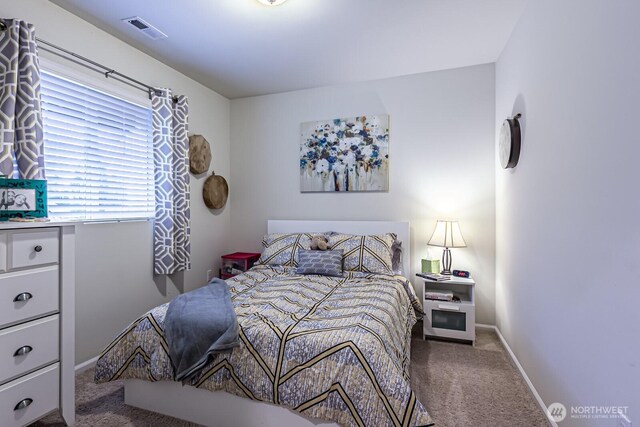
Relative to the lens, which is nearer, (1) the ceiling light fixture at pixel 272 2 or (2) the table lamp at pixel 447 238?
(1) the ceiling light fixture at pixel 272 2

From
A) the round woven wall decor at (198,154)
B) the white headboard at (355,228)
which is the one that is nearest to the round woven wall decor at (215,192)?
the round woven wall decor at (198,154)

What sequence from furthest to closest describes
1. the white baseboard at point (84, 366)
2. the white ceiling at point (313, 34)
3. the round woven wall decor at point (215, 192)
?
the round woven wall decor at point (215, 192), the white baseboard at point (84, 366), the white ceiling at point (313, 34)

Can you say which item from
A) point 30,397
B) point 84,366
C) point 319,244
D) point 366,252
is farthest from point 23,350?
point 366,252

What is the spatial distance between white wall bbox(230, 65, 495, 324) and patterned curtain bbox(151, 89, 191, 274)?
101 centimetres

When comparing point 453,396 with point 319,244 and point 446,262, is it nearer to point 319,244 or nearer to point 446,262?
point 446,262

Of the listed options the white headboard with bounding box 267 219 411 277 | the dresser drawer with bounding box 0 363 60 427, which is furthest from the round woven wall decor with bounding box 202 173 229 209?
the dresser drawer with bounding box 0 363 60 427

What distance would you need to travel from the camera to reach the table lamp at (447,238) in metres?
2.80

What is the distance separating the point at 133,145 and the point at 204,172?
841 mm

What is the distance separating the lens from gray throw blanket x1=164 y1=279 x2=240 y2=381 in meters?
1.50

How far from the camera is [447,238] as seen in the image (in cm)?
282

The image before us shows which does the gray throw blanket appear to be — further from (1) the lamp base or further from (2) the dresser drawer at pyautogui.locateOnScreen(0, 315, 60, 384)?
(1) the lamp base

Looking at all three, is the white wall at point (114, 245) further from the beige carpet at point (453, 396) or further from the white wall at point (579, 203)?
the white wall at point (579, 203)


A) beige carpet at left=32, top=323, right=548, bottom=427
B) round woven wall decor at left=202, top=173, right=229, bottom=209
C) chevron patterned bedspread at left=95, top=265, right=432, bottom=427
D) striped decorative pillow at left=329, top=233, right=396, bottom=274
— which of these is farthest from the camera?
round woven wall decor at left=202, top=173, right=229, bottom=209
